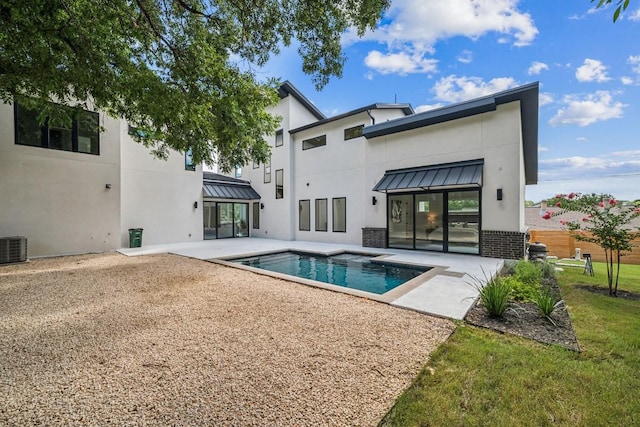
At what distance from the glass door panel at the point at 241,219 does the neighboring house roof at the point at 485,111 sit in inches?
397

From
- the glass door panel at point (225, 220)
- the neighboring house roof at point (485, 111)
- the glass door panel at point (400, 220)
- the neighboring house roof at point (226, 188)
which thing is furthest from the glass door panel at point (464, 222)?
the glass door panel at point (225, 220)

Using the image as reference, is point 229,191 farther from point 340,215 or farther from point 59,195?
point 59,195

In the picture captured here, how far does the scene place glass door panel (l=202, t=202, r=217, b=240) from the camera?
55.5ft

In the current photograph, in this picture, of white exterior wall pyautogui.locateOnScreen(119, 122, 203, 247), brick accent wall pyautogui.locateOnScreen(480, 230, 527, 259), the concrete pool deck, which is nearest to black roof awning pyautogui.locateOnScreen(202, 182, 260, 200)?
white exterior wall pyautogui.locateOnScreen(119, 122, 203, 247)

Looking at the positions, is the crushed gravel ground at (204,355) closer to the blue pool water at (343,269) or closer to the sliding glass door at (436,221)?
the blue pool water at (343,269)

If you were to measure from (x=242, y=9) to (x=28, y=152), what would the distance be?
394 inches

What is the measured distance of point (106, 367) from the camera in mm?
2990

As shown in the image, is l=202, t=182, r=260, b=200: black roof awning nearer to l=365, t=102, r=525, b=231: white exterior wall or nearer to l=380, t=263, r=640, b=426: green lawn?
l=365, t=102, r=525, b=231: white exterior wall

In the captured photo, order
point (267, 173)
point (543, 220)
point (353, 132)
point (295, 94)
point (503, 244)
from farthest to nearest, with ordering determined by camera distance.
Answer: point (543, 220)
point (267, 173)
point (295, 94)
point (353, 132)
point (503, 244)

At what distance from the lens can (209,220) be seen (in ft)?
56.2

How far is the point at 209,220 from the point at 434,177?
13.3 m

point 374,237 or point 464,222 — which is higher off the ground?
point 464,222

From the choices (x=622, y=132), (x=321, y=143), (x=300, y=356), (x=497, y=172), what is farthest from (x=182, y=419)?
(x=622, y=132)

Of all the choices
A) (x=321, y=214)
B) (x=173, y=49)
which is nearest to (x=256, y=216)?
(x=321, y=214)
